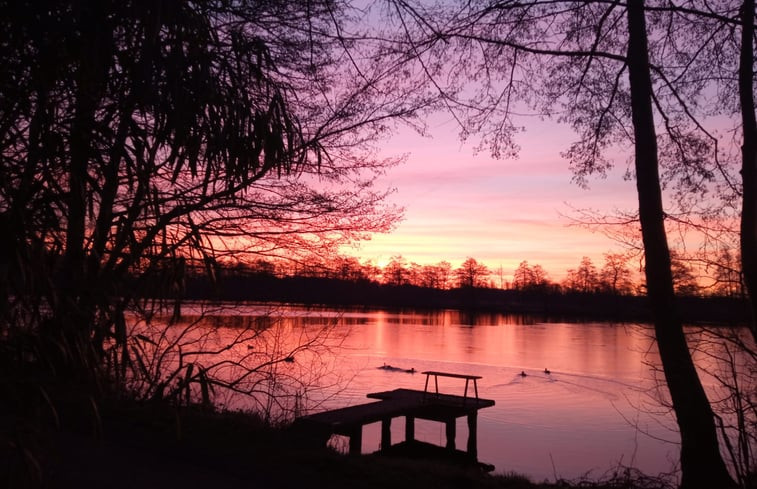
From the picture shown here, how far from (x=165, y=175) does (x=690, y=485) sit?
22.8 ft

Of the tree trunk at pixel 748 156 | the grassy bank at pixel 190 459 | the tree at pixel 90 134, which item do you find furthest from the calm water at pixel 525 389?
the tree at pixel 90 134

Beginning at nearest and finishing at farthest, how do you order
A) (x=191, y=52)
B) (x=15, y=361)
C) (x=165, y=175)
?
(x=15, y=361) < (x=191, y=52) < (x=165, y=175)

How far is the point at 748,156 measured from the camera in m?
→ 7.30

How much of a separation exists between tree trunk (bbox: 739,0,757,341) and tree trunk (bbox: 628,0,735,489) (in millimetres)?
833

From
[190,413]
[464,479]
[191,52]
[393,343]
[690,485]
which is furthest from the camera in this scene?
[393,343]

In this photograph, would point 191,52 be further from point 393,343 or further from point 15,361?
point 393,343

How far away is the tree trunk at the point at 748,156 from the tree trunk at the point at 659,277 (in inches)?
32.8

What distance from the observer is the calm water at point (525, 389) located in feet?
43.5

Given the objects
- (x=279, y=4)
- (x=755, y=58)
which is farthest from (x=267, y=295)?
(x=755, y=58)

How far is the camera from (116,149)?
3922 mm

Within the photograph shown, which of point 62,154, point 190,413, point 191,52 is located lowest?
point 190,413

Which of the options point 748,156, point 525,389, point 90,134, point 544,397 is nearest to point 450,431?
point 544,397

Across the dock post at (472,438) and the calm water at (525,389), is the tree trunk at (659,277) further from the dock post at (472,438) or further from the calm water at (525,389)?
the dock post at (472,438)

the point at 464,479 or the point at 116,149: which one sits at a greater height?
the point at 116,149
